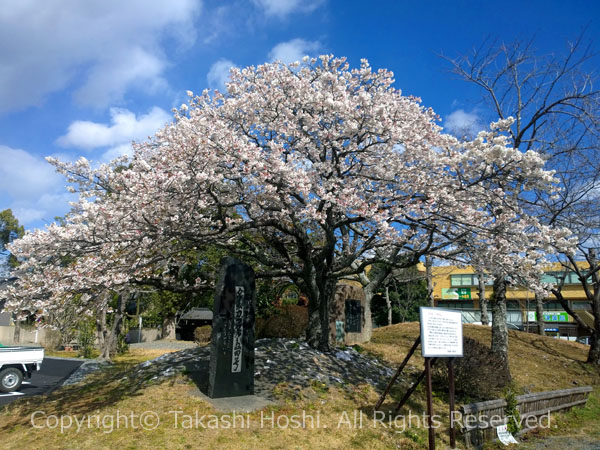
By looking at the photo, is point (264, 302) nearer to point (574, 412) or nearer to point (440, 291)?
point (574, 412)

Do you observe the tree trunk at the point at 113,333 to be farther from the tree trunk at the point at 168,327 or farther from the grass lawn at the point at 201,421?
the tree trunk at the point at 168,327

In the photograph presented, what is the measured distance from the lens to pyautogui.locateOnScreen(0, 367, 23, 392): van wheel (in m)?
13.3

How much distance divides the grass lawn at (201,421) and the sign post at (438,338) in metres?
0.91

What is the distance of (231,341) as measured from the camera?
899cm

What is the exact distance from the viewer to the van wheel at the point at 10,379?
13305 millimetres

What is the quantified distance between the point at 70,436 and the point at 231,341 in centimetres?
324

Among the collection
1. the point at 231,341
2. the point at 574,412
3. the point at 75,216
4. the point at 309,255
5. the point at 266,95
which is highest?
the point at 266,95

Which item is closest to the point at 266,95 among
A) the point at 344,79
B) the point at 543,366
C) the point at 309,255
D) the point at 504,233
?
the point at 344,79

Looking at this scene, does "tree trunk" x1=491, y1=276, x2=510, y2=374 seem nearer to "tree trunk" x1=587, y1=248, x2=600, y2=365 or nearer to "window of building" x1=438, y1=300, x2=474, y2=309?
"tree trunk" x1=587, y1=248, x2=600, y2=365

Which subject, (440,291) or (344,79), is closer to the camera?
(344,79)

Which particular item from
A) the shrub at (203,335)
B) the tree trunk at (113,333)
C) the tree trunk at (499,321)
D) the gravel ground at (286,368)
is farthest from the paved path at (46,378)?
the tree trunk at (499,321)

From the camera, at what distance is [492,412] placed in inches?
329

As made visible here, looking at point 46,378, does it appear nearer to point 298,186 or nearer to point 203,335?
point 203,335

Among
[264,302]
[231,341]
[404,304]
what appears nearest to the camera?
[231,341]
